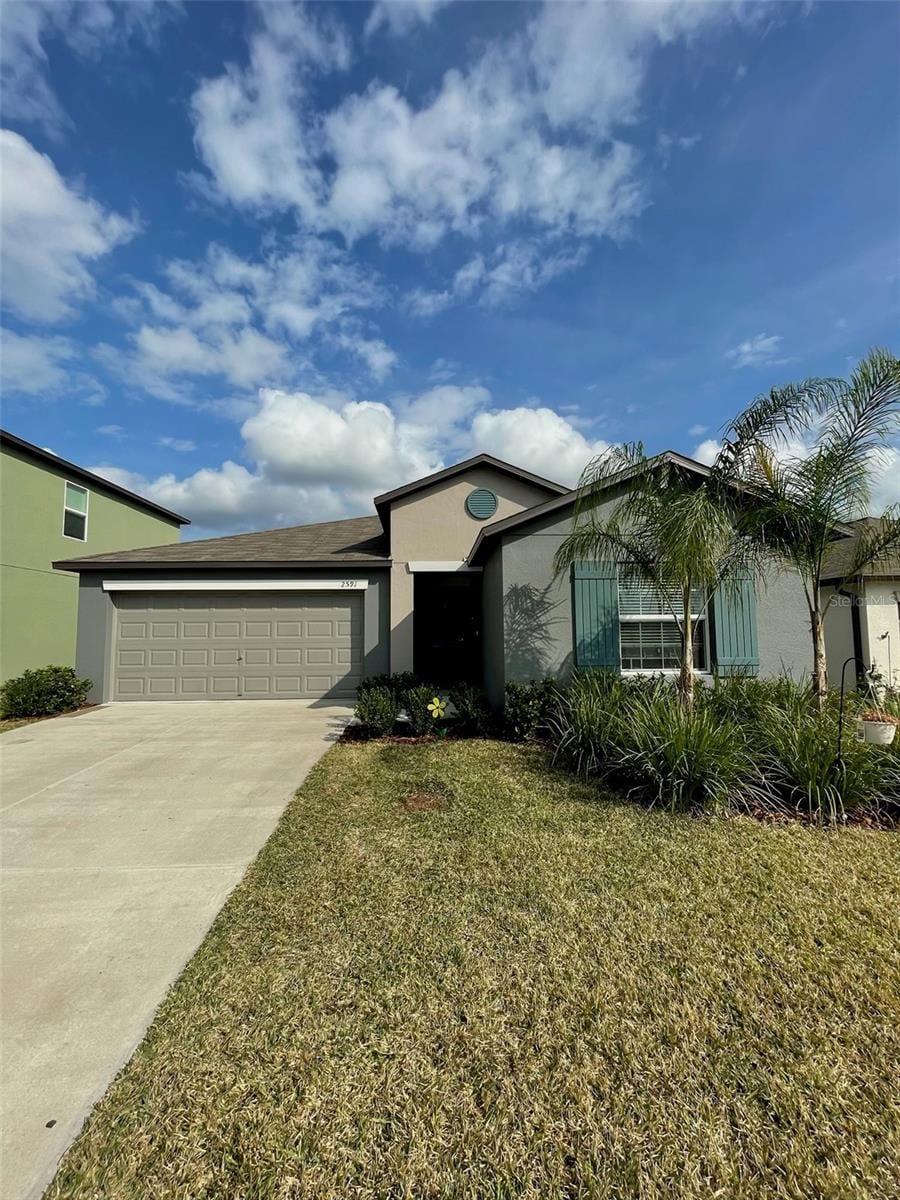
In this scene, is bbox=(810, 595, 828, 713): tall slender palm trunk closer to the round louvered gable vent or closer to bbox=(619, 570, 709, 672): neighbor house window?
bbox=(619, 570, 709, 672): neighbor house window

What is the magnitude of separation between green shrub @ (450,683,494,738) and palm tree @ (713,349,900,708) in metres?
4.55

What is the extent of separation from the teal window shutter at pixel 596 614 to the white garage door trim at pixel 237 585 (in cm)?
541

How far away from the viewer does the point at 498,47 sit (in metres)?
7.10

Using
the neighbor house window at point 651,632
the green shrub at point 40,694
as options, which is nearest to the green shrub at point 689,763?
the neighbor house window at point 651,632

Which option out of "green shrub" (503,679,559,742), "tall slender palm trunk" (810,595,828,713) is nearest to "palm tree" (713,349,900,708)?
"tall slender palm trunk" (810,595,828,713)

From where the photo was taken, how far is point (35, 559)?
12.9 meters

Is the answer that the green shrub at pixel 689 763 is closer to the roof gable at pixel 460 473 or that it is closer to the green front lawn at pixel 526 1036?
the green front lawn at pixel 526 1036

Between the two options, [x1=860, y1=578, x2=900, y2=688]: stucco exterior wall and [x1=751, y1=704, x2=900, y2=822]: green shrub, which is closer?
[x1=751, y1=704, x2=900, y2=822]: green shrub

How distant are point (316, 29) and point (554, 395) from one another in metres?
8.16

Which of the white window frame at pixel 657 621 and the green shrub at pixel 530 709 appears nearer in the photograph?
the green shrub at pixel 530 709

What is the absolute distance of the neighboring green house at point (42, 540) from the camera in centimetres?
1221

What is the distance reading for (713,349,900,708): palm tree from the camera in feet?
20.0

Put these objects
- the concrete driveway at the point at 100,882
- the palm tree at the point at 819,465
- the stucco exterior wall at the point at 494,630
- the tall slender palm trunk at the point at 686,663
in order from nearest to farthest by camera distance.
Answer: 1. the concrete driveway at the point at 100,882
2. the palm tree at the point at 819,465
3. the tall slender palm trunk at the point at 686,663
4. the stucco exterior wall at the point at 494,630

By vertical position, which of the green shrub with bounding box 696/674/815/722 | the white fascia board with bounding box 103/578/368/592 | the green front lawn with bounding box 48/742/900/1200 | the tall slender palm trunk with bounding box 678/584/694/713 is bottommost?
the green front lawn with bounding box 48/742/900/1200
